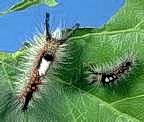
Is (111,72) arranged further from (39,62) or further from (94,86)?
(39,62)

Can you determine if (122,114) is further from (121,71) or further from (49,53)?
(49,53)

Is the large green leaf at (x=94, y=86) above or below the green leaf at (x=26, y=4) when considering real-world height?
below

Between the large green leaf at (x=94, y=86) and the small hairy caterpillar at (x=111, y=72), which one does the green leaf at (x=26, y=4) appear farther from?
the small hairy caterpillar at (x=111, y=72)

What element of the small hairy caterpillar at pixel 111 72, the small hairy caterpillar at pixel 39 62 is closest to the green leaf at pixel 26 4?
the small hairy caterpillar at pixel 39 62

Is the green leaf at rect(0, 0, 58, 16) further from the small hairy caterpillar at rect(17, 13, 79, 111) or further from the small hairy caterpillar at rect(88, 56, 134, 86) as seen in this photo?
the small hairy caterpillar at rect(88, 56, 134, 86)
